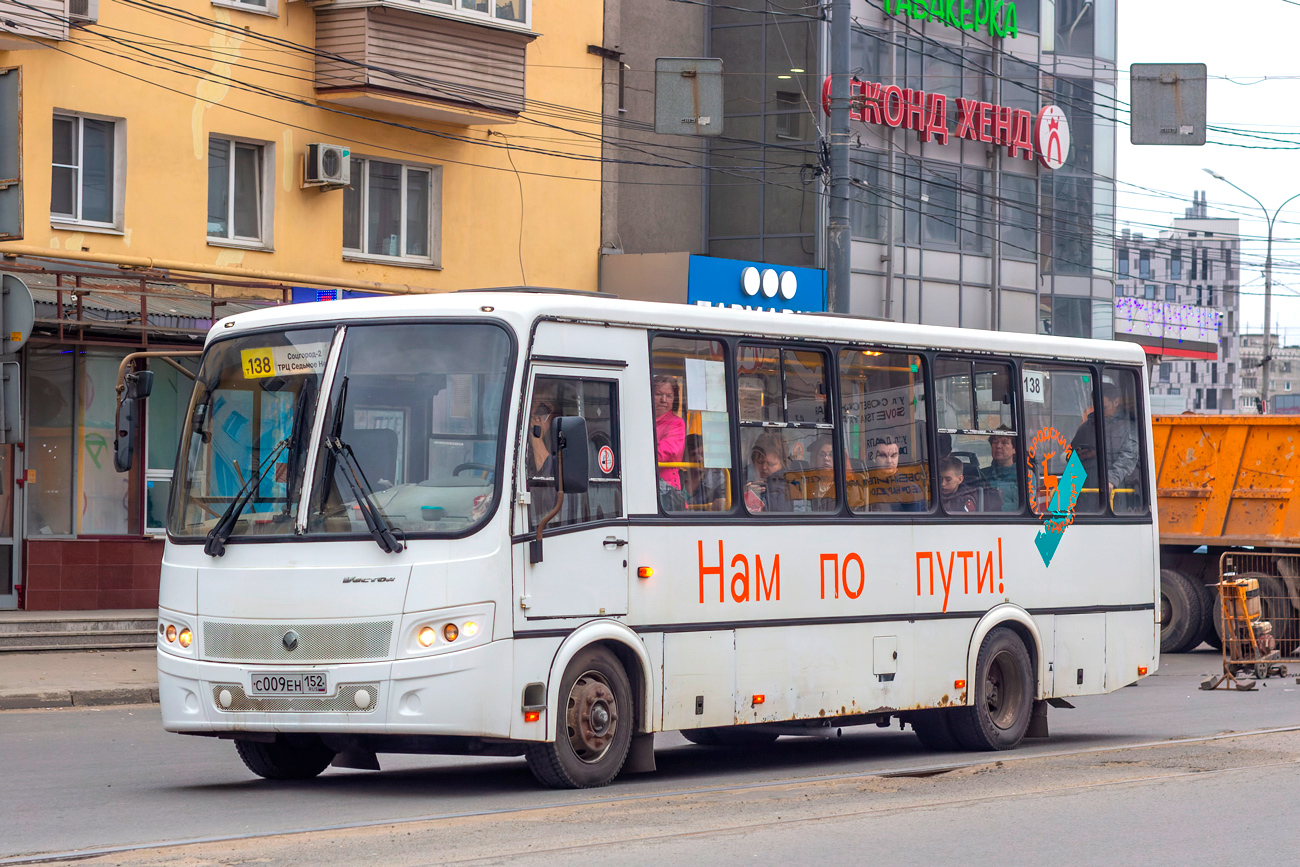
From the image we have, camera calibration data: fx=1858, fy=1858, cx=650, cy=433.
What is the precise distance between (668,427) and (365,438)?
1796 millimetres

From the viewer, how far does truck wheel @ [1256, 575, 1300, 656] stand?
21.8 metres

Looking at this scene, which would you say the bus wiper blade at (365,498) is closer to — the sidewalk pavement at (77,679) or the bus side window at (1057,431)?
the bus side window at (1057,431)

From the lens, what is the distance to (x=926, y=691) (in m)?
12.0

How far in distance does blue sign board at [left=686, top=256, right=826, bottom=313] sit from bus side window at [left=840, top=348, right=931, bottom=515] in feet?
49.4

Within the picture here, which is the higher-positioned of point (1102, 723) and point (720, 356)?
point (720, 356)

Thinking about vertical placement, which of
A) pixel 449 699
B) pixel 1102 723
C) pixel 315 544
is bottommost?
pixel 1102 723

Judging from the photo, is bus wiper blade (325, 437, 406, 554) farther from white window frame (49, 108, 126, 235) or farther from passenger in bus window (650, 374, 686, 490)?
white window frame (49, 108, 126, 235)

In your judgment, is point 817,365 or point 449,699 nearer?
point 449,699

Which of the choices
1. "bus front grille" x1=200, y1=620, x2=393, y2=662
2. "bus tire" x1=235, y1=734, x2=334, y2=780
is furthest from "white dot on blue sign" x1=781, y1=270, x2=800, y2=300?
"bus front grille" x1=200, y1=620, x2=393, y2=662

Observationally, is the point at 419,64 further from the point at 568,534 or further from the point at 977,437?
the point at 568,534

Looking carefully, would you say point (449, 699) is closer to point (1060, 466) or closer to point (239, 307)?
point (1060, 466)

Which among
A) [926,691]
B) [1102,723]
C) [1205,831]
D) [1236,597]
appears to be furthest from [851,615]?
[1236,597]

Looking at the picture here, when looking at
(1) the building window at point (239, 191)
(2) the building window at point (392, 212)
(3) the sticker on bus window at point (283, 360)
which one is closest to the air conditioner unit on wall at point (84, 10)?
(1) the building window at point (239, 191)

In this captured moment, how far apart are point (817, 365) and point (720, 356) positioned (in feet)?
2.89
